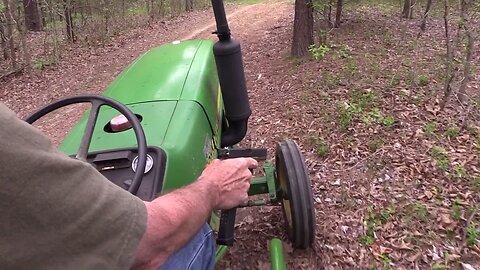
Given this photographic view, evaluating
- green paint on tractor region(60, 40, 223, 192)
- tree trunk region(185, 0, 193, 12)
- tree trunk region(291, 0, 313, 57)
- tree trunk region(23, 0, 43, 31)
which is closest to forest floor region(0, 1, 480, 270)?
tree trunk region(291, 0, 313, 57)

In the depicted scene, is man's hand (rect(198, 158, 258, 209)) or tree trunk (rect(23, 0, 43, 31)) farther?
tree trunk (rect(23, 0, 43, 31))

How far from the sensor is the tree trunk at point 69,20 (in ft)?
43.5

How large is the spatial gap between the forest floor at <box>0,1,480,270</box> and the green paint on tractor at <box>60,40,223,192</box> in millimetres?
1140

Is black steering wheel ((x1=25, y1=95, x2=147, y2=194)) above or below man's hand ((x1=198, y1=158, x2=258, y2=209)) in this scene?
above

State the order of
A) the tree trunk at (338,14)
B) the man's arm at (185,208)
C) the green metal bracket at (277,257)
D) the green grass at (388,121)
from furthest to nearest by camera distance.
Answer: the tree trunk at (338,14), the green grass at (388,121), the green metal bracket at (277,257), the man's arm at (185,208)

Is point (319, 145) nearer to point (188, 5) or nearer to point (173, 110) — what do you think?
point (173, 110)

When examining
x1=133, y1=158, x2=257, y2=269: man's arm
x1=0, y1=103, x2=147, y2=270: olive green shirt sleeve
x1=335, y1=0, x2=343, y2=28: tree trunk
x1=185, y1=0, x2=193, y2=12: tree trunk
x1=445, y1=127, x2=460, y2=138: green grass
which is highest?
x1=0, y1=103, x2=147, y2=270: olive green shirt sleeve

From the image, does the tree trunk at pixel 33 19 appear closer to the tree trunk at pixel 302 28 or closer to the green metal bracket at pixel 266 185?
the tree trunk at pixel 302 28

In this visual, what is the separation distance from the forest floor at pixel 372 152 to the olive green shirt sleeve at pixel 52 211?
7.60 ft

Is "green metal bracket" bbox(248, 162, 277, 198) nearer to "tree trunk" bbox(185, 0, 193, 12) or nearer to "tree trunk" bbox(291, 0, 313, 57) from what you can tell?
"tree trunk" bbox(291, 0, 313, 57)

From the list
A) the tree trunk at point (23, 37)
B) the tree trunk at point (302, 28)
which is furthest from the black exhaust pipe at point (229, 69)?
the tree trunk at point (23, 37)

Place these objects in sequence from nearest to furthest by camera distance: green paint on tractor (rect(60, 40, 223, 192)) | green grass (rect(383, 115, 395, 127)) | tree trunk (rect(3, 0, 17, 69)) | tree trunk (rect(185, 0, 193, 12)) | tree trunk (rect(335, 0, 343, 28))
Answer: green paint on tractor (rect(60, 40, 223, 192)), green grass (rect(383, 115, 395, 127)), tree trunk (rect(335, 0, 343, 28)), tree trunk (rect(3, 0, 17, 69)), tree trunk (rect(185, 0, 193, 12))

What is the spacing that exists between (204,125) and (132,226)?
5.55 ft

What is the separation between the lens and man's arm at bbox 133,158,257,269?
139 centimetres
